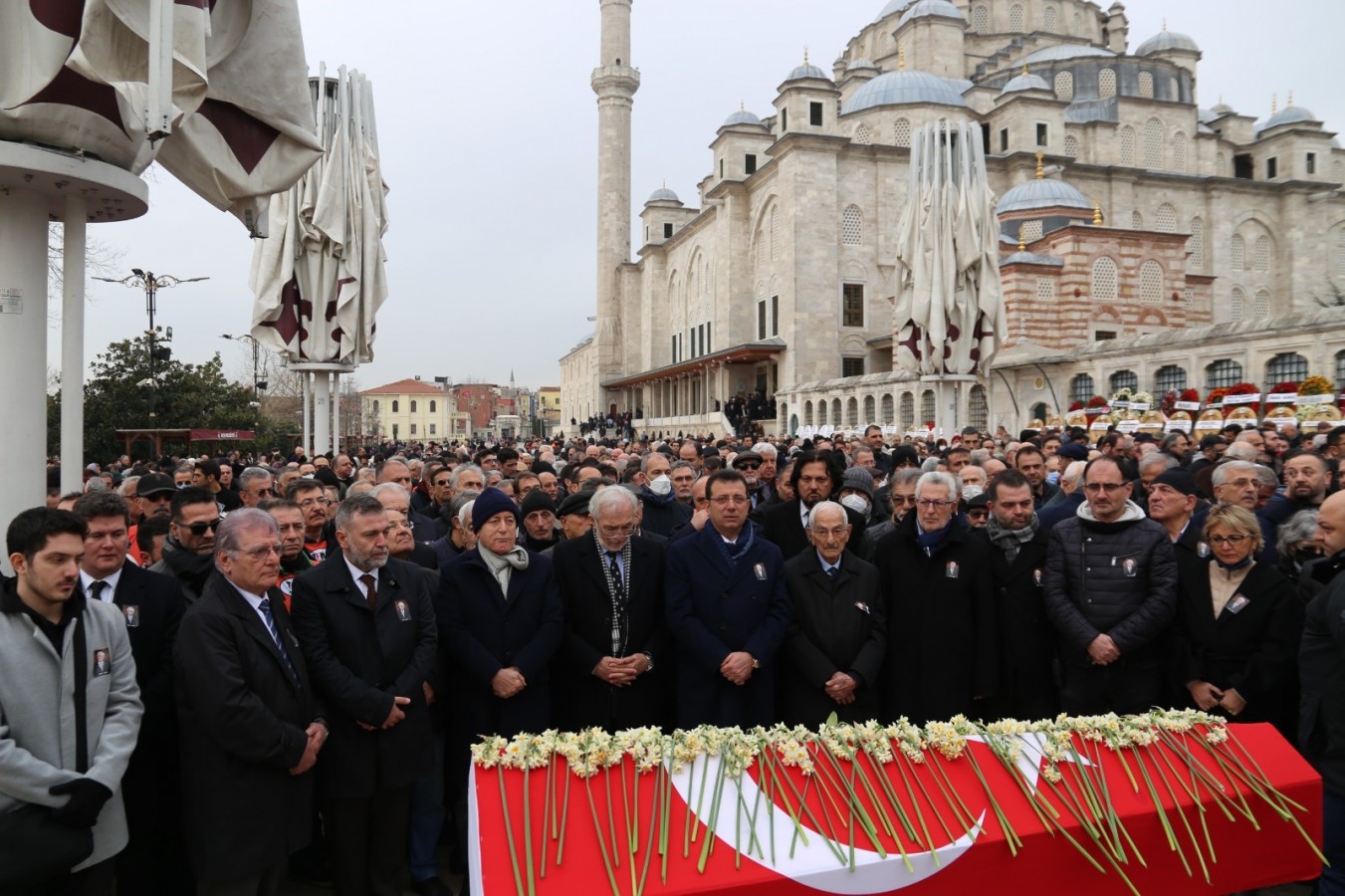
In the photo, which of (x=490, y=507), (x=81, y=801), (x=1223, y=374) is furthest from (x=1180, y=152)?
(x=81, y=801)

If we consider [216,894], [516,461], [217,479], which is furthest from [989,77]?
[216,894]

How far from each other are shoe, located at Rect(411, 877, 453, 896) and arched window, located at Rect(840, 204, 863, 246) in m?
39.3

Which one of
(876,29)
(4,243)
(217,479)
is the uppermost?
(876,29)

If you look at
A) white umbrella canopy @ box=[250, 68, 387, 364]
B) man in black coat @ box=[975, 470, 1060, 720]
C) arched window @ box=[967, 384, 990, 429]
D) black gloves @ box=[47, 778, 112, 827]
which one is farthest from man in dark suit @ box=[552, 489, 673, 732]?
arched window @ box=[967, 384, 990, 429]

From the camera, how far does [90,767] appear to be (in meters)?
2.93

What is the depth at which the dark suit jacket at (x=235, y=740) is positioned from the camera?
10.6 ft

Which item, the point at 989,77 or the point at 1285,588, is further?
the point at 989,77

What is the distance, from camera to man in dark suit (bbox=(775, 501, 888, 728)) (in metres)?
4.36

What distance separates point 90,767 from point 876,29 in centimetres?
6129

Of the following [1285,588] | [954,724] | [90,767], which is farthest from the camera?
[1285,588]

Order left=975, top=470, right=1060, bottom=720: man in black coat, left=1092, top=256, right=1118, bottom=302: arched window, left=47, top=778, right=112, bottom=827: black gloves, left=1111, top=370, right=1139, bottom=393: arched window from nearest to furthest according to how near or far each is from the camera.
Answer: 1. left=47, top=778, right=112, bottom=827: black gloves
2. left=975, top=470, right=1060, bottom=720: man in black coat
3. left=1111, top=370, right=1139, bottom=393: arched window
4. left=1092, top=256, right=1118, bottom=302: arched window

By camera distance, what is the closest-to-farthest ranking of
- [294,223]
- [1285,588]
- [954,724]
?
[954,724] < [1285,588] < [294,223]

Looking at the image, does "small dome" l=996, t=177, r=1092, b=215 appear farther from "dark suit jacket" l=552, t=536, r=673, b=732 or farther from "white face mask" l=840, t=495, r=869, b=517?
"dark suit jacket" l=552, t=536, r=673, b=732

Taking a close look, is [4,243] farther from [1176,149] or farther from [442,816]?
[1176,149]
